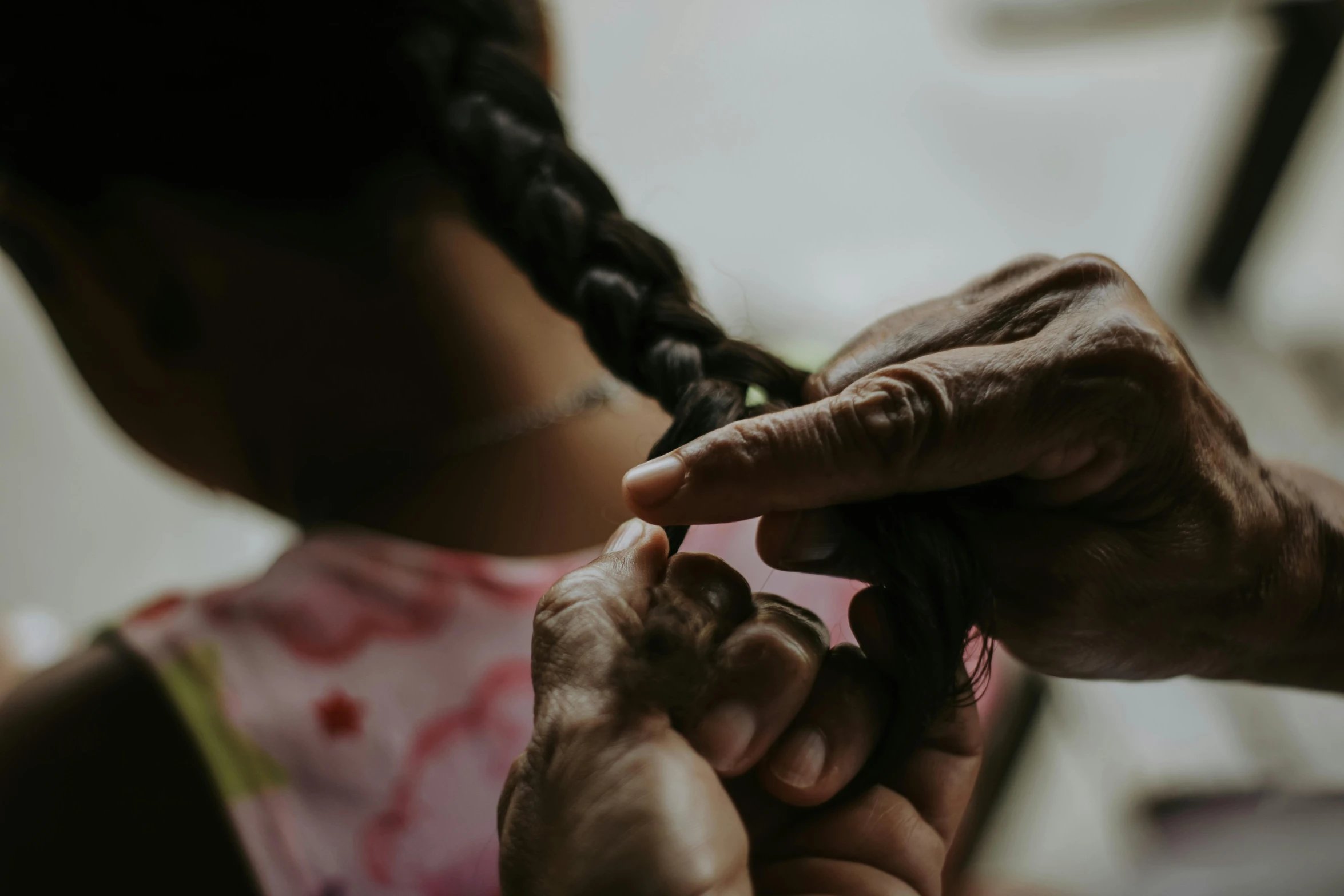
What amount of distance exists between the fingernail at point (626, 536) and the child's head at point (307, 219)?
0.03m

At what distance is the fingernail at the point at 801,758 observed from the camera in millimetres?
281

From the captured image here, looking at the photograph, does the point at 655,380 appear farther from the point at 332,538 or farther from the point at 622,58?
the point at 622,58

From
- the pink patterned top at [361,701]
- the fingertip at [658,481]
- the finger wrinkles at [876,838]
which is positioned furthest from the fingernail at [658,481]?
the pink patterned top at [361,701]

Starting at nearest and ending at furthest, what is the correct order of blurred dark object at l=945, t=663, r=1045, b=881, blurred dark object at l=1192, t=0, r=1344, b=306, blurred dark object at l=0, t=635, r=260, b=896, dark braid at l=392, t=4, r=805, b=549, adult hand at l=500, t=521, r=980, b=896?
1. adult hand at l=500, t=521, r=980, b=896
2. dark braid at l=392, t=4, r=805, b=549
3. blurred dark object at l=0, t=635, r=260, b=896
4. blurred dark object at l=945, t=663, r=1045, b=881
5. blurred dark object at l=1192, t=0, r=1344, b=306

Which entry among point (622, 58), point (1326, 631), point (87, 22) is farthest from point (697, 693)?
point (622, 58)

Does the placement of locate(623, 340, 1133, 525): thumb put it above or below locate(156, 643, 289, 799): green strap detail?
above

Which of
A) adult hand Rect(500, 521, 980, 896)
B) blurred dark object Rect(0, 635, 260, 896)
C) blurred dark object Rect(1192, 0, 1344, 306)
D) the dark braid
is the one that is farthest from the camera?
blurred dark object Rect(1192, 0, 1344, 306)

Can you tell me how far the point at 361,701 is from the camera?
0.53 metres

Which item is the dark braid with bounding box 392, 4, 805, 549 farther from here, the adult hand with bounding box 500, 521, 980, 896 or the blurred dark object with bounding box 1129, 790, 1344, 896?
the blurred dark object with bounding box 1129, 790, 1344, 896

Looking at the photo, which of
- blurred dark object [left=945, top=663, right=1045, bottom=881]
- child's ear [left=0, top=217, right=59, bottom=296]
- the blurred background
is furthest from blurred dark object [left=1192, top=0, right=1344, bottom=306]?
child's ear [left=0, top=217, right=59, bottom=296]

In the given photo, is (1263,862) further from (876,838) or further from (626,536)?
(626,536)

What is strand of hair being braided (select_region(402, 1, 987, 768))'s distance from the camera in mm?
293

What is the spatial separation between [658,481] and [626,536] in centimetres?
3

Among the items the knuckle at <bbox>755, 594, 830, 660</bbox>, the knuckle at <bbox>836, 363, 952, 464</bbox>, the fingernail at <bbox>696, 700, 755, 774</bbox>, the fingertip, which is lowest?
the fingernail at <bbox>696, 700, 755, 774</bbox>
